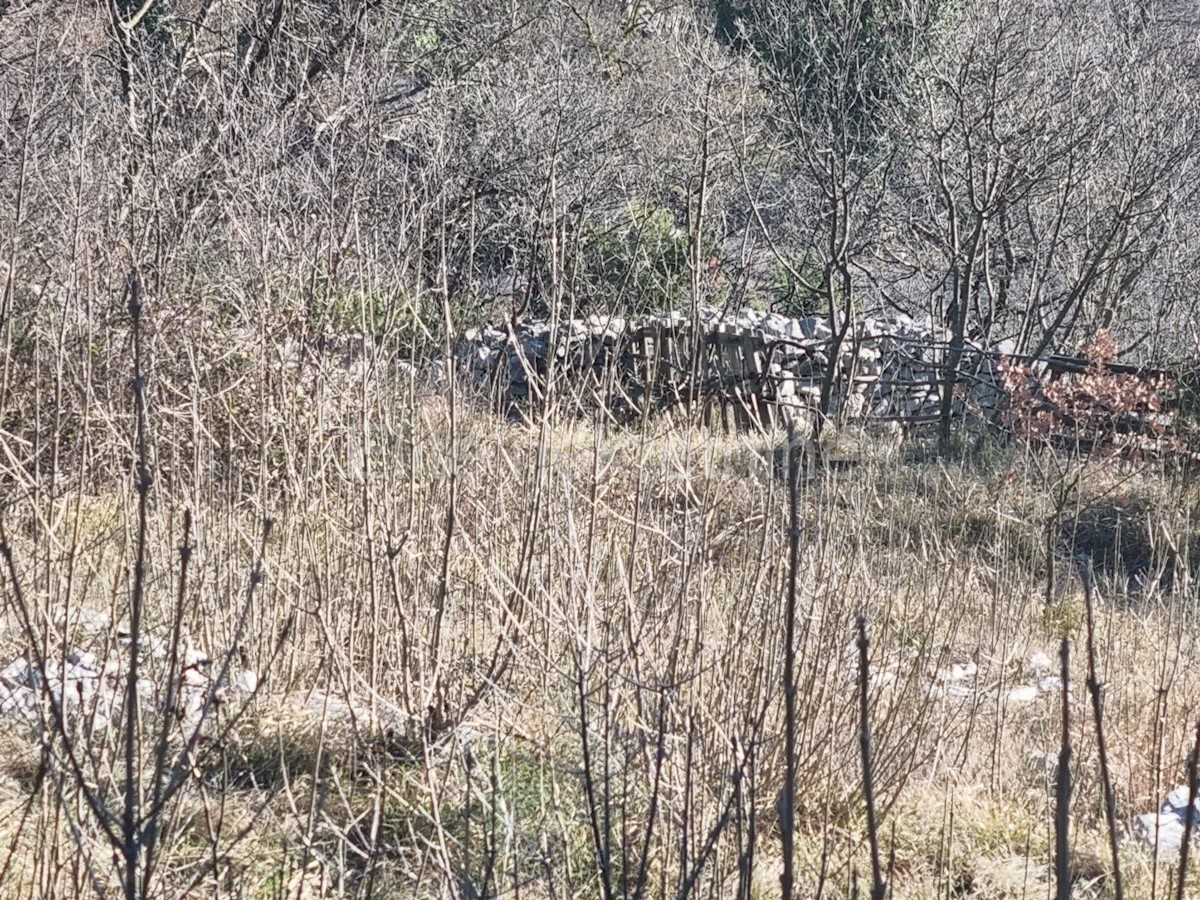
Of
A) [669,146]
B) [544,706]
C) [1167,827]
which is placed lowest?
[1167,827]

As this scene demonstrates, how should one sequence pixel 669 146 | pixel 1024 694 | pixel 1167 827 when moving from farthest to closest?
1. pixel 669 146
2. pixel 1024 694
3. pixel 1167 827

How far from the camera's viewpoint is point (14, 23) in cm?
1005

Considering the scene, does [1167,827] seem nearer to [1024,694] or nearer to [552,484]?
[1024,694]

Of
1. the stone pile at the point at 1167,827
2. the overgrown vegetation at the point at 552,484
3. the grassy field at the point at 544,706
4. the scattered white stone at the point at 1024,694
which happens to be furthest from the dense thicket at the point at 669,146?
the stone pile at the point at 1167,827

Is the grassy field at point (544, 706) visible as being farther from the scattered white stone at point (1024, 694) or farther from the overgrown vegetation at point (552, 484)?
the scattered white stone at point (1024, 694)

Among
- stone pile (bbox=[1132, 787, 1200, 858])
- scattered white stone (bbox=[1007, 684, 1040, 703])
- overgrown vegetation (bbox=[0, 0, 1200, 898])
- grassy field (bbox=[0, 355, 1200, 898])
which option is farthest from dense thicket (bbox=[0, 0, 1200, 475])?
stone pile (bbox=[1132, 787, 1200, 858])

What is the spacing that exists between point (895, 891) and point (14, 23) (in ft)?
31.3

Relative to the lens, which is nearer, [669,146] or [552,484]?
[552,484]

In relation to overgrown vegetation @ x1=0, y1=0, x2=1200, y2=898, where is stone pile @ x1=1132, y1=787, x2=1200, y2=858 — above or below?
below

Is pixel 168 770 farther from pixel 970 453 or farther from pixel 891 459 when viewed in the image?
pixel 970 453

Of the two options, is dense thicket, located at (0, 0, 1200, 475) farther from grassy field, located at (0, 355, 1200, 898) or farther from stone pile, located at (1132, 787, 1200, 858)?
stone pile, located at (1132, 787, 1200, 858)

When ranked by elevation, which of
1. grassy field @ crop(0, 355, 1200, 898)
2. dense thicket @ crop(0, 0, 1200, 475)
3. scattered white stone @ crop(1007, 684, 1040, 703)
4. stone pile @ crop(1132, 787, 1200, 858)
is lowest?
scattered white stone @ crop(1007, 684, 1040, 703)

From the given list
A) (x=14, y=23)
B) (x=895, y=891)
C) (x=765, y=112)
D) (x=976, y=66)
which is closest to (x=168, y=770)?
(x=895, y=891)

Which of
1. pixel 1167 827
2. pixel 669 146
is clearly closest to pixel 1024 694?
pixel 1167 827
